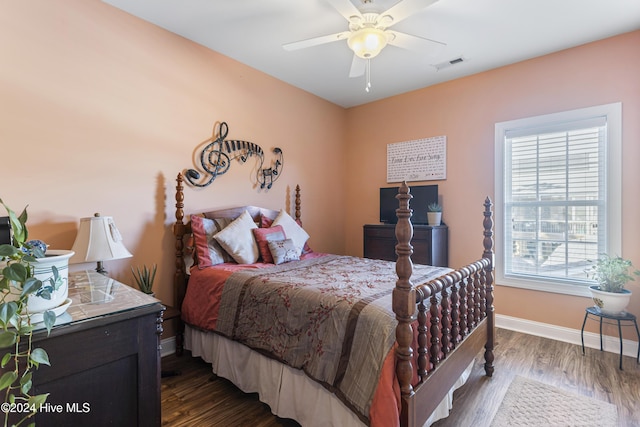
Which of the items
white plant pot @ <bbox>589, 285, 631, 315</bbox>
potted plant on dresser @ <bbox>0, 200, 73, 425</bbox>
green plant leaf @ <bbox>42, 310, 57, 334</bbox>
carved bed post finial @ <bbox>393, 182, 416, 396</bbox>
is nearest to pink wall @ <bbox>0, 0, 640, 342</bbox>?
white plant pot @ <bbox>589, 285, 631, 315</bbox>

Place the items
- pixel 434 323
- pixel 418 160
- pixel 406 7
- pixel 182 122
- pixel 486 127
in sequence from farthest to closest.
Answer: pixel 418 160 → pixel 486 127 → pixel 182 122 → pixel 406 7 → pixel 434 323

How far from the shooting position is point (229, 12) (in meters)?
2.35

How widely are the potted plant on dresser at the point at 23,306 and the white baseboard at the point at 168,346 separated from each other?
175cm

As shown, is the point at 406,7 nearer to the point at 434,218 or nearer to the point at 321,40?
the point at 321,40

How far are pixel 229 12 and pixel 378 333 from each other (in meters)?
2.51

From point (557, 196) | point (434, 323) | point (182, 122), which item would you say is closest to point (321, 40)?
point (182, 122)

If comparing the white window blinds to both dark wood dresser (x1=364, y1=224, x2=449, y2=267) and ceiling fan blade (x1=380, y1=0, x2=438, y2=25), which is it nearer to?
dark wood dresser (x1=364, y1=224, x2=449, y2=267)

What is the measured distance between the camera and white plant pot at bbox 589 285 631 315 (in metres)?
2.42

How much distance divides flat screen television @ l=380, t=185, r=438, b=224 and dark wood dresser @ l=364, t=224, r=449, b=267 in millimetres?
228

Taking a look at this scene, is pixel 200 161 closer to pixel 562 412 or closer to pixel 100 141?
pixel 100 141

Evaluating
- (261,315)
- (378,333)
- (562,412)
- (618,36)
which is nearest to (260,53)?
(261,315)

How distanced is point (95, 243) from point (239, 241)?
1024 millimetres

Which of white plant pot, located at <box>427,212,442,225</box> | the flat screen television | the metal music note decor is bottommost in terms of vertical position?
white plant pot, located at <box>427,212,442,225</box>

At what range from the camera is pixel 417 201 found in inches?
145
